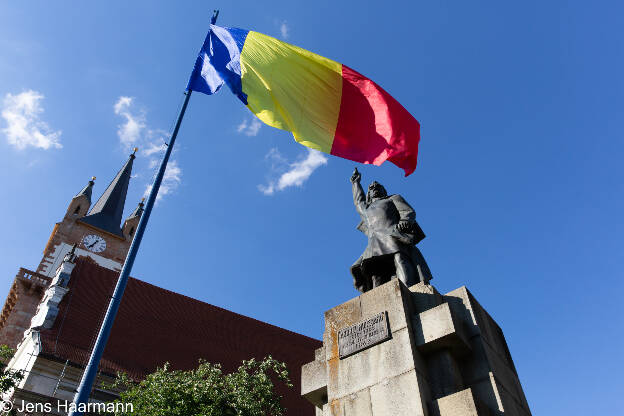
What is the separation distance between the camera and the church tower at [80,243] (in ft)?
106

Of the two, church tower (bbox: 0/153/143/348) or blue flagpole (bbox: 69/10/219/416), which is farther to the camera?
church tower (bbox: 0/153/143/348)

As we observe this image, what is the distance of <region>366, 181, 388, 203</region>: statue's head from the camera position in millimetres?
7455

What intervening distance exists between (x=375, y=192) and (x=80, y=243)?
46.4m

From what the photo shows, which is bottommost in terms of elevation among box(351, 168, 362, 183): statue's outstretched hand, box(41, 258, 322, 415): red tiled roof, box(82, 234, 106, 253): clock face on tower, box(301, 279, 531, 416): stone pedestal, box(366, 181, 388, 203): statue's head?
box(301, 279, 531, 416): stone pedestal

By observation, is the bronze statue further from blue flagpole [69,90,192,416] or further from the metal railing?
the metal railing

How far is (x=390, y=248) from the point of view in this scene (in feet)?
21.0

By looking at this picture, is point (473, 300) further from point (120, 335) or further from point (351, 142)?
point (120, 335)

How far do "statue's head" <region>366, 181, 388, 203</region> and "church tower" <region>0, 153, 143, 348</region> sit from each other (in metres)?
30.6

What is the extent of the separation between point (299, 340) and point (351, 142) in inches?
1013

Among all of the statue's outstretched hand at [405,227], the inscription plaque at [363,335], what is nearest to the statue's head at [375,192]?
the statue's outstretched hand at [405,227]

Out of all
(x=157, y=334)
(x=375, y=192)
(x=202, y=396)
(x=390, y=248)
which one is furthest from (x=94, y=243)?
(x=390, y=248)

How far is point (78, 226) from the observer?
4881 centimetres

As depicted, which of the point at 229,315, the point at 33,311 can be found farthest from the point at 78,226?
the point at 229,315

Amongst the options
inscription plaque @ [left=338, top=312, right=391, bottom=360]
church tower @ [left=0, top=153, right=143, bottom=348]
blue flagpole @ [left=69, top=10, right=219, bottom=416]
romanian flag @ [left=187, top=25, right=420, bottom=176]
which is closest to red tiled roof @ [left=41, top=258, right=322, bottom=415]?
church tower @ [left=0, top=153, right=143, bottom=348]
